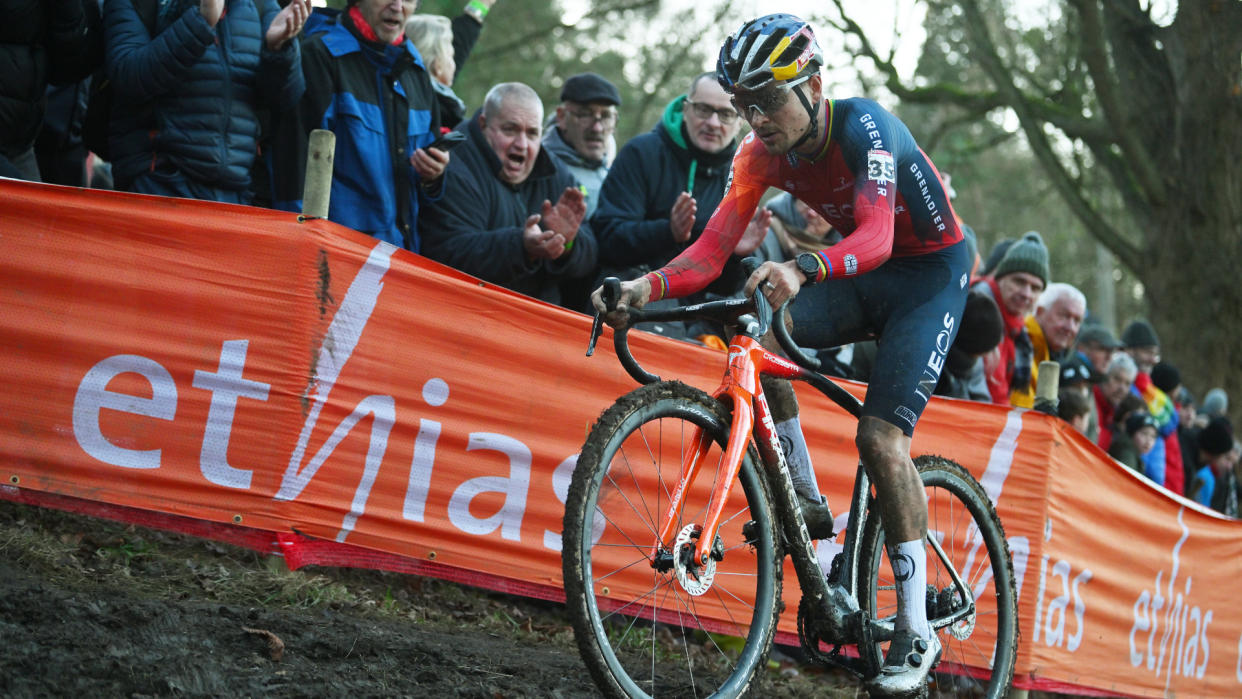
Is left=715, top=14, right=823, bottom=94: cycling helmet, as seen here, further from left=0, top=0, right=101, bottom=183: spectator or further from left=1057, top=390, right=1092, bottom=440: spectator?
left=1057, top=390, right=1092, bottom=440: spectator

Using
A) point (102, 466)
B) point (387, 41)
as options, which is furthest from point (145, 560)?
point (387, 41)

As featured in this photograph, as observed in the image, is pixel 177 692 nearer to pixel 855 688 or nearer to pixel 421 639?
pixel 421 639

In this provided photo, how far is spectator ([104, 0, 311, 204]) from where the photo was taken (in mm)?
5469

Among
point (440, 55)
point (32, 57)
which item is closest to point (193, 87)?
point (32, 57)

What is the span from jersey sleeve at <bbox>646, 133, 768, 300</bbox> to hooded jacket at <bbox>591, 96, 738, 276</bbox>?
1948 millimetres

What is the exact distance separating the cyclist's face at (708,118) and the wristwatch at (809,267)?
331 centimetres

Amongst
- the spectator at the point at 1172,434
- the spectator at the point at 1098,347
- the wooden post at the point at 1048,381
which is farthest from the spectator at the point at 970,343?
the spectator at the point at 1172,434

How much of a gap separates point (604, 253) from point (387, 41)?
1.68m

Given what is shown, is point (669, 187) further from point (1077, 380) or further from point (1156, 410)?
point (1156, 410)

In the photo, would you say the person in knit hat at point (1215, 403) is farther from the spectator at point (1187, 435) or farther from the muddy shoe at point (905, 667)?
the muddy shoe at point (905, 667)

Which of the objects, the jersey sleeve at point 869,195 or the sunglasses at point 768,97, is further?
the sunglasses at point 768,97

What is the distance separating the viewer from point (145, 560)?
5.30 meters

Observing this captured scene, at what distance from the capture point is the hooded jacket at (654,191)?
22.6ft

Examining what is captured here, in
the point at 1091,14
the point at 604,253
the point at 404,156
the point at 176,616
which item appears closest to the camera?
the point at 176,616
